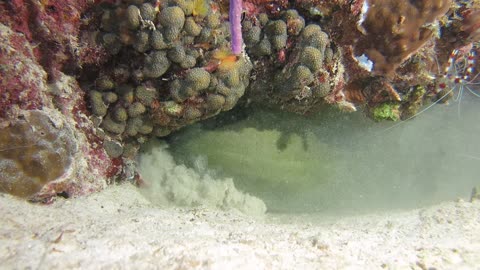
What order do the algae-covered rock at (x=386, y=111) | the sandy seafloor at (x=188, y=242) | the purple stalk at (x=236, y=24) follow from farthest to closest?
the algae-covered rock at (x=386, y=111) < the purple stalk at (x=236, y=24) < the sandy seafloor at (x=188, y=242)

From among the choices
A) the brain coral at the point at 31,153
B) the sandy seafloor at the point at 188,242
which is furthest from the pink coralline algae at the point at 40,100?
the sandy seafloor at the point at 188,242

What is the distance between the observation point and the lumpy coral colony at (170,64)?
2.91m

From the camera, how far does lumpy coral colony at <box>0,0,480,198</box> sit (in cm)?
291

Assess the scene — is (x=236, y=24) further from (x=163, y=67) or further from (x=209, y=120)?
(x=209, y=120)

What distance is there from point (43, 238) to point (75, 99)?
1.67 m

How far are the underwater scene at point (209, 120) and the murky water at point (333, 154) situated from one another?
35mm

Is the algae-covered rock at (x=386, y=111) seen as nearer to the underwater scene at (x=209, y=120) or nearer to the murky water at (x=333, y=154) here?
the underwater scene at (x=209, y=120)

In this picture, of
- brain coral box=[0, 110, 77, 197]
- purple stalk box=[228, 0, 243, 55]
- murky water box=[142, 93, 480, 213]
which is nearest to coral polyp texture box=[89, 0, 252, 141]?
purple stalk box=[228, 0, 243, 55]

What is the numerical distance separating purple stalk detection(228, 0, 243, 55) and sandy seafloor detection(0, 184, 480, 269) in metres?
1.99

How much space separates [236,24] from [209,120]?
192 cm

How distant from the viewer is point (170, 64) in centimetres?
330

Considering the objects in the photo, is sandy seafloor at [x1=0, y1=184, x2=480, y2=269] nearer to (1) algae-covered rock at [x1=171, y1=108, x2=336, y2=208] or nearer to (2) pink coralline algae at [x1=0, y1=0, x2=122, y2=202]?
(2) pink coralline algae at [x1=0, y1=0, x2=122, y2=202]

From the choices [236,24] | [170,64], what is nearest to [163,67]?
[170,64]

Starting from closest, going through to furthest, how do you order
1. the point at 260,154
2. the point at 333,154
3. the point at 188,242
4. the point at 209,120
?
1. the point at 188,242
2. the point at 209,120
3. the point at 260,154
4. the point at 333,154
